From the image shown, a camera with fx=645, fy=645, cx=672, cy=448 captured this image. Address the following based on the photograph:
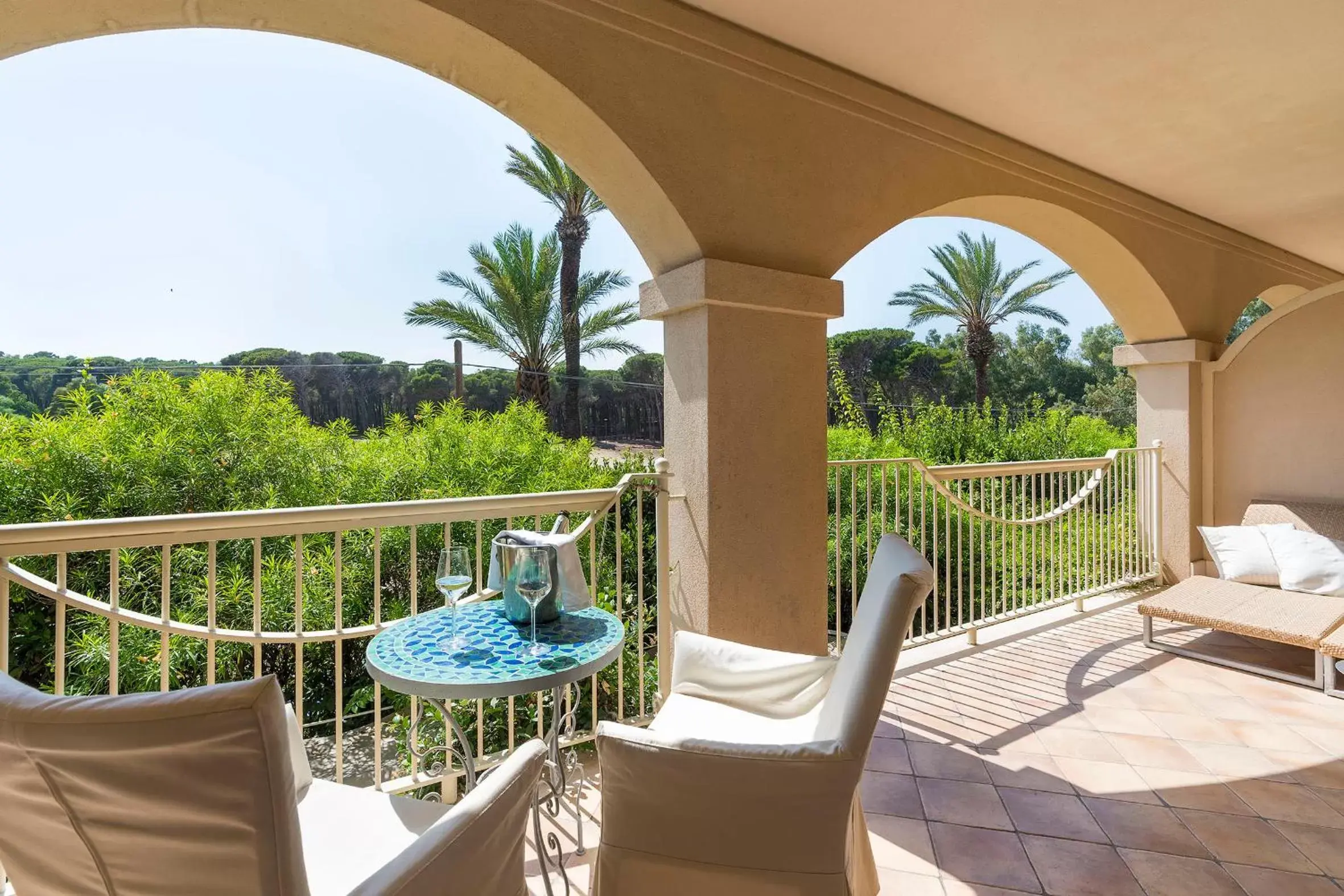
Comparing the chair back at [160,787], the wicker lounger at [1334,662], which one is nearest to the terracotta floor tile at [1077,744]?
the wicker lounger at [1334,662]

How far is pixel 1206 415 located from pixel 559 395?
7.45 metres

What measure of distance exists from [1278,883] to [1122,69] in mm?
3048

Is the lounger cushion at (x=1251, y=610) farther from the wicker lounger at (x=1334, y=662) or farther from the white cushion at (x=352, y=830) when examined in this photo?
the white cushion at (x=352, y=830)

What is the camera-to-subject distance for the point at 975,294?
12516 mm

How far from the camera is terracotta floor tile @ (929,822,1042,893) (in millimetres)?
1836

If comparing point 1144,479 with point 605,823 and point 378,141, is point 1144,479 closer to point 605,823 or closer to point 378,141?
point 605,823

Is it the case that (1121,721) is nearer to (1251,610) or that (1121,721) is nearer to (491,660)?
(1251,610)

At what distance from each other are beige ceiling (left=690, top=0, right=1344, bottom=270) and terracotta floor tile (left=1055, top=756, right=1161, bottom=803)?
112 inches

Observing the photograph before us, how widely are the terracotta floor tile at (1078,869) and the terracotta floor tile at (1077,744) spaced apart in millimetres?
619

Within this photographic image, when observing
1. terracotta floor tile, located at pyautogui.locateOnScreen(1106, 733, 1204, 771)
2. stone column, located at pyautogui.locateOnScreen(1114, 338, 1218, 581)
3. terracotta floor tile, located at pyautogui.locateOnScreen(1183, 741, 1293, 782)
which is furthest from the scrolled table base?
stone column, located at pyautogui.locateOnScreen(1114, 338, 1218, 581)

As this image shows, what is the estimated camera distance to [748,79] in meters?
2.53

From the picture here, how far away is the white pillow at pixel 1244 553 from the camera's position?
3855 millimetres

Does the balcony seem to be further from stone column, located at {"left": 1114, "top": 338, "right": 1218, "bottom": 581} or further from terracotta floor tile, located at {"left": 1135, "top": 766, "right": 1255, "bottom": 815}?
stone column, located at {"left": 1114, "top": 338, "right": 1218, "bottom": 581}

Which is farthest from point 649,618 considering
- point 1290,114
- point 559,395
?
point 559,395
